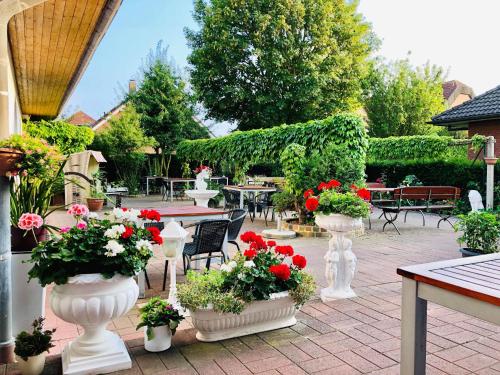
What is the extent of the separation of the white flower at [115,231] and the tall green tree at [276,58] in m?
16.0

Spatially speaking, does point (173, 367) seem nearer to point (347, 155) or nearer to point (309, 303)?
point (309, 303)

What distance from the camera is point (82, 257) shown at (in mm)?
2342

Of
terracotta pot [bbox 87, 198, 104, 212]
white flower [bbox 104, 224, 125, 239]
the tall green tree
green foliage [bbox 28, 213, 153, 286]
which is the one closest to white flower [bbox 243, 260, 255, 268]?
green foliage [bbox 28, 213, 153, 286]

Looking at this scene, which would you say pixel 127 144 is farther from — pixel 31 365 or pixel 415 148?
pixel 31 365

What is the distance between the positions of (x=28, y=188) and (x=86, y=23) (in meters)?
2.77

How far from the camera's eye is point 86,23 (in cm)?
502

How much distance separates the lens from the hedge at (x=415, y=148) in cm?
1251

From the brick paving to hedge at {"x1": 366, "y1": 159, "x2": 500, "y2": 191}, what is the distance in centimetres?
789

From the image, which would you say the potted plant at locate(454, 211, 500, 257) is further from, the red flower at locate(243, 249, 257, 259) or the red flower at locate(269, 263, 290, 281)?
the red flower at locate(243, 249, 257, 259)

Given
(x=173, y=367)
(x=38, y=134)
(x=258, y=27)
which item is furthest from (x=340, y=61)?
(x=173, y=367)

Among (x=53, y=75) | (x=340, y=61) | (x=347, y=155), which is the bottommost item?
(x=347, y=155)

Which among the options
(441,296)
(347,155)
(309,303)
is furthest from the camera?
(347,155)

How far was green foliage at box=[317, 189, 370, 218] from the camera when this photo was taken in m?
3.80

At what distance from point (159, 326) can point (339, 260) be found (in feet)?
6.13
